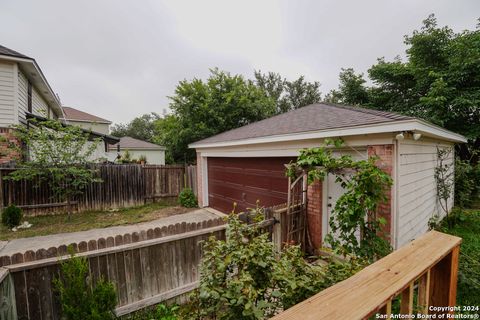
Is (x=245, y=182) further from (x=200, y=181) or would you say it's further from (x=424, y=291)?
(x=424, y=291)

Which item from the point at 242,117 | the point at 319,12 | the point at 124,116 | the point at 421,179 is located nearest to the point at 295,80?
the point at 242,117

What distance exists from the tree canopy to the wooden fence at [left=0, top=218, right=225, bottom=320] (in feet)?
37.7

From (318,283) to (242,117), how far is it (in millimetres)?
14287

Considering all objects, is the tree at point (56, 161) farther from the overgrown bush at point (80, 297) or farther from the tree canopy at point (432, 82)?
the tree canopy at point (432, 82)

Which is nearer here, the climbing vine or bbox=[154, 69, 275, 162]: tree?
the climbing vine

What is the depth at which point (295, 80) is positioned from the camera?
27.4 m

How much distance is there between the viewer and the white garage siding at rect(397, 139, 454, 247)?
4078 mm

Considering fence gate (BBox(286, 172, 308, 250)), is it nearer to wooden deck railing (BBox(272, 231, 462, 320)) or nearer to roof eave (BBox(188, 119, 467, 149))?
roof eave (BBox(188, 119, 467, 149))

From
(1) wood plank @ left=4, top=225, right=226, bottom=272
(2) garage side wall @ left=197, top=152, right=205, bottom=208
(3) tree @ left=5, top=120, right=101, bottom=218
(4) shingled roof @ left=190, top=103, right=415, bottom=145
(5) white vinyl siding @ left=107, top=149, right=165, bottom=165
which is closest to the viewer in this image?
(1) wood plank @ left=4, top=225, right=226, bottom=272

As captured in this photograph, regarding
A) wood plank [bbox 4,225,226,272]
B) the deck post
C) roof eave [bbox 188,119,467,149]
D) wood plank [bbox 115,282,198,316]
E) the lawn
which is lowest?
the lawn

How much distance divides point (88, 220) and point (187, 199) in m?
3.86

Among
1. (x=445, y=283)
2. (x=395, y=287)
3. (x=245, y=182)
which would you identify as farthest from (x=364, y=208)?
(x=245, y=182)

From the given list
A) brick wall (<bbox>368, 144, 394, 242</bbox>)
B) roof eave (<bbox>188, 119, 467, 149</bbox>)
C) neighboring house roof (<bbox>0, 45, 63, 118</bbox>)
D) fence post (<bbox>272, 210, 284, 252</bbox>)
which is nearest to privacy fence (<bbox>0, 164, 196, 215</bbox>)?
neighboring house roof (<bbox>0, 45, 63, 118</bbox>)

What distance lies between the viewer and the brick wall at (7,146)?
838 cm
